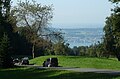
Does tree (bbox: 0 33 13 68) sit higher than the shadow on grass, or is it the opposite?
tree (bbox: 0 33 13 68)

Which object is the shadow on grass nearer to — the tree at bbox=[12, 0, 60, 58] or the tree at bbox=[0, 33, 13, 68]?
the tree at bbox=[0, 33, 13, 68]

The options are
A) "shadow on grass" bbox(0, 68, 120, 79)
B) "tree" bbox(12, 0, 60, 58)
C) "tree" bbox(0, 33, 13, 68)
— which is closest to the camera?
"shadow on grass" bbox(0, 68, 120, 79)

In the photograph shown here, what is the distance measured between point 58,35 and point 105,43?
2398 cm

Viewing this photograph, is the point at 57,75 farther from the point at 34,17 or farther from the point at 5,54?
the point at 34,17

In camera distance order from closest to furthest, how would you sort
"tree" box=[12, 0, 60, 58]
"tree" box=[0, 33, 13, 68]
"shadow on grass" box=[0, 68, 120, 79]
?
"shadow on grass" box=[0, 68, 120, 79] < "tree" box=[0, 33, 13, 68] < "tree" box=[12, 0, 60, 58]

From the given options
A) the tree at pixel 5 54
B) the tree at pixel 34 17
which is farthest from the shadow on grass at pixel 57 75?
the tree at pixel 34 17

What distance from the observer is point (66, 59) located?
67.8 metres

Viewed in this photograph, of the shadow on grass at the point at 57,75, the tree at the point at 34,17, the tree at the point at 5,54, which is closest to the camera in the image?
the shadow on grass at the point at 57,75

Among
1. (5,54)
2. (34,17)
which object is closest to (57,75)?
(5,54)

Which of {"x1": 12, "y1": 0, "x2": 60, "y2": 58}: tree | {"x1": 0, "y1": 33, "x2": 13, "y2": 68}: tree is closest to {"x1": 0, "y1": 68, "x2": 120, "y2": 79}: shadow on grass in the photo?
{"x1": 0, "y1": 33, "x2": 13, "y2": 68}: tree

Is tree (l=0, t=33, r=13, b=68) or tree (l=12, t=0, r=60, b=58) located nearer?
tree (l=0, t=33, r=13, b=68)

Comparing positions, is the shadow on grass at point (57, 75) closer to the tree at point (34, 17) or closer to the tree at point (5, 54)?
the tree at point (5, 54)

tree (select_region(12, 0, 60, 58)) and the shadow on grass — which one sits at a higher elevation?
tree (select_region(12, 0, 60, 58))

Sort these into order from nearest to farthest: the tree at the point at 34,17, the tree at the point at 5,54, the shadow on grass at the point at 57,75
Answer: the shadow on grass at the point at 57,75
the tree at the point at 5,54
the tree at the point at 34,17
